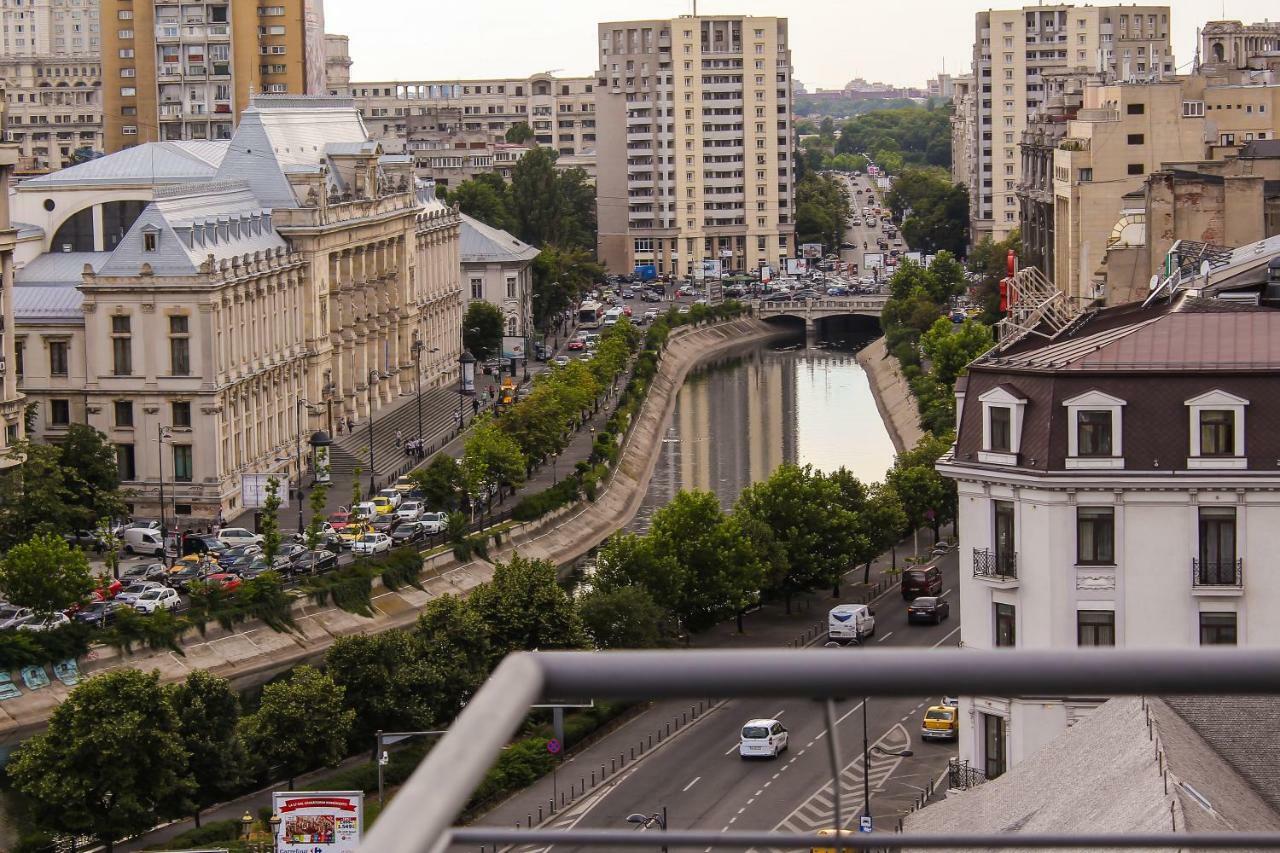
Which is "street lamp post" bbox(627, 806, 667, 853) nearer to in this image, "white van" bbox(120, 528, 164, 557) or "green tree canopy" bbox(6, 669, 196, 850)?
"green tree canopy" bbox(6, 669, 196, 850)

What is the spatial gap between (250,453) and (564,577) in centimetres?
1316

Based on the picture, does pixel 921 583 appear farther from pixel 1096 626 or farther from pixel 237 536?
pixel 1096 626

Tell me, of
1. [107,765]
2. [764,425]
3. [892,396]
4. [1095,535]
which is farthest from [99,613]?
[892,396]

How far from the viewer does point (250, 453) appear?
8344 cm

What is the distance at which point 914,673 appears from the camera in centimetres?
570

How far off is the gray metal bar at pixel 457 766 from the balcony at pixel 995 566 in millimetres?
27629

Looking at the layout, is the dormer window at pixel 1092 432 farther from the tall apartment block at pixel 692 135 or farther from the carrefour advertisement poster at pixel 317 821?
the tall apartment block at pixel 692 135

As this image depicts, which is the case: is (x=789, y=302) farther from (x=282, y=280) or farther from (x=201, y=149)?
(x=282, y=280)

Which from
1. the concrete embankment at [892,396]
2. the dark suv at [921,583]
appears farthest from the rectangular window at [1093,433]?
the concrete embankment at [892,396]

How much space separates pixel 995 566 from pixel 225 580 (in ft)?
122

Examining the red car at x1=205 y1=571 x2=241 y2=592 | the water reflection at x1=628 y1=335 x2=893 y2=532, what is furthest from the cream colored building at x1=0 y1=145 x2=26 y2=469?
the water reflection at x1=628 y1=335 x2=893 y2=532

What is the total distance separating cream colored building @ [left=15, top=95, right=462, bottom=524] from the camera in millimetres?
79750

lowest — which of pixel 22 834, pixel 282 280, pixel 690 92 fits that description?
pixel 22 834

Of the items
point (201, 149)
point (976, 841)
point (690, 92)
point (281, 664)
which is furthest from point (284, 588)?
point (690, 92)
